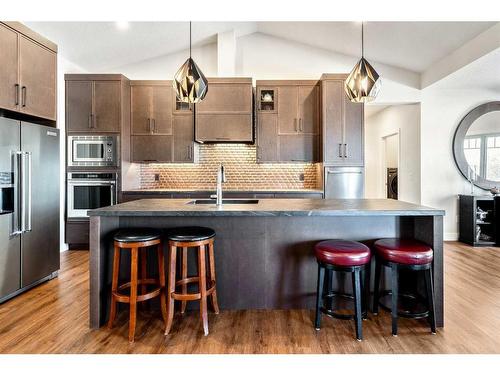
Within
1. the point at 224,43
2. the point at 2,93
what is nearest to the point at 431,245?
the point at 2,93

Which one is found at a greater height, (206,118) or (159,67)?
(159,67)

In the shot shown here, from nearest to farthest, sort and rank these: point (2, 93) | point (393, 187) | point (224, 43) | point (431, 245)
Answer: point (431, 245) → point (2, 93) → point (224, 43) → point (393, 187)

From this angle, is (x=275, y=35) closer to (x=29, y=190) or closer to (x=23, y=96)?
(x=23, y=96)

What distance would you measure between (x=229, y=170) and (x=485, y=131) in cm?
455

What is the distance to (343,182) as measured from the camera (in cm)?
445

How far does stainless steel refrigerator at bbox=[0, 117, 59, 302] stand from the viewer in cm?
271

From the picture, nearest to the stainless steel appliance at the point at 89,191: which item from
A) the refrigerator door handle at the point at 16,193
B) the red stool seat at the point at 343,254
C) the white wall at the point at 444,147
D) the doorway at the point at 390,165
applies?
the refrigerator door handle at the point at 16,193

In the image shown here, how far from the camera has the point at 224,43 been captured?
4.88 meters

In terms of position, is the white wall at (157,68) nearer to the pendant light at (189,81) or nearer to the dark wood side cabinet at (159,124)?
the dark wood side cabinet at (159,124)

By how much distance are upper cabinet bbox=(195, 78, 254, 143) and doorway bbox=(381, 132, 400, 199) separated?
3.66 metres

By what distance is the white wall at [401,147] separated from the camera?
550 centimetres

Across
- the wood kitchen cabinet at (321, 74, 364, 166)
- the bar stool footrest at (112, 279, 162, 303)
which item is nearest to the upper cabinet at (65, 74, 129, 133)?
the bar stool footrest at (112, 279, 162, 303)

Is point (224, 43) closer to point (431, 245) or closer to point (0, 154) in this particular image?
point (0, 154)

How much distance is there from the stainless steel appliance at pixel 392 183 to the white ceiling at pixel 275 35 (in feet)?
7.90
